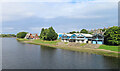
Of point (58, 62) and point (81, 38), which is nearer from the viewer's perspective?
point (58, 62)

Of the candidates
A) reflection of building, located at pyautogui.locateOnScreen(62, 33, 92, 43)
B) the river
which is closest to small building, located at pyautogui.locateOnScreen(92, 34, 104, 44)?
reflection of building, located at pyautogui.locateOnScreen(62, 33, 92, 43)

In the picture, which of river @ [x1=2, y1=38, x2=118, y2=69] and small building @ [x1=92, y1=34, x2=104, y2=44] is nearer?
river @ [x1=2, y1=38, x2=118, y2=69]

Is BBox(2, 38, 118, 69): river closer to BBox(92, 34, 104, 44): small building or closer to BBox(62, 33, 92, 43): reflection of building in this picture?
BBox(92, 34, 104, 44): small building

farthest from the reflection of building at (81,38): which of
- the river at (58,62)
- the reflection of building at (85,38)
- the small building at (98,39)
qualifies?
the river at (58,62)

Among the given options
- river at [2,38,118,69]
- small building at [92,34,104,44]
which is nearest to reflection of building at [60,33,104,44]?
small building at [92,34,104,44]

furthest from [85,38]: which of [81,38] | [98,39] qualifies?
[98,39]

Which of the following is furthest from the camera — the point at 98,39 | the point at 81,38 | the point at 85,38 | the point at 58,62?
the point at 81,38

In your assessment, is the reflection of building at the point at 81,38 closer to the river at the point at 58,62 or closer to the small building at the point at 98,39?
the small building at the point at 98,39

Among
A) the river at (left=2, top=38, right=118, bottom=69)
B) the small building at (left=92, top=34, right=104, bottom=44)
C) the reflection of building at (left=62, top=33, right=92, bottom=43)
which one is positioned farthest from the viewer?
the reflection of building at (left=62, top=33, right=92, bottom=43)

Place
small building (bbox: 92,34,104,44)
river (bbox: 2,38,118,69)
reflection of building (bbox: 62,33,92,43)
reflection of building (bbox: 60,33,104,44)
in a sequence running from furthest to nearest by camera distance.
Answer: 1. reflection of building (bbox: 62,33,92,43)
2. reflection of building (bbox: 60,33,104,44)
3. small building (bbox: 92,34,104,44)
4. river (bbox: 2,38,118,69)

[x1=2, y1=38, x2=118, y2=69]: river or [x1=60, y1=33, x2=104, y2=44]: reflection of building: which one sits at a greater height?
[x1=60, y1=33, x2=104, y2=44]: reflection of building

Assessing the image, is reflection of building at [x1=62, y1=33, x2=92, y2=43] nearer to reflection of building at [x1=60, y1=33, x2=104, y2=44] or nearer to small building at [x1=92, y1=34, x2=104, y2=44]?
reflection of building at [x1=60, y1=33, x2=104, y2=44]

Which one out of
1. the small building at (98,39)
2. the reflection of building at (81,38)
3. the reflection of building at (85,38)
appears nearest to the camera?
the small building at (98,39)

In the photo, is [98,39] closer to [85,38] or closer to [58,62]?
[85,38]
